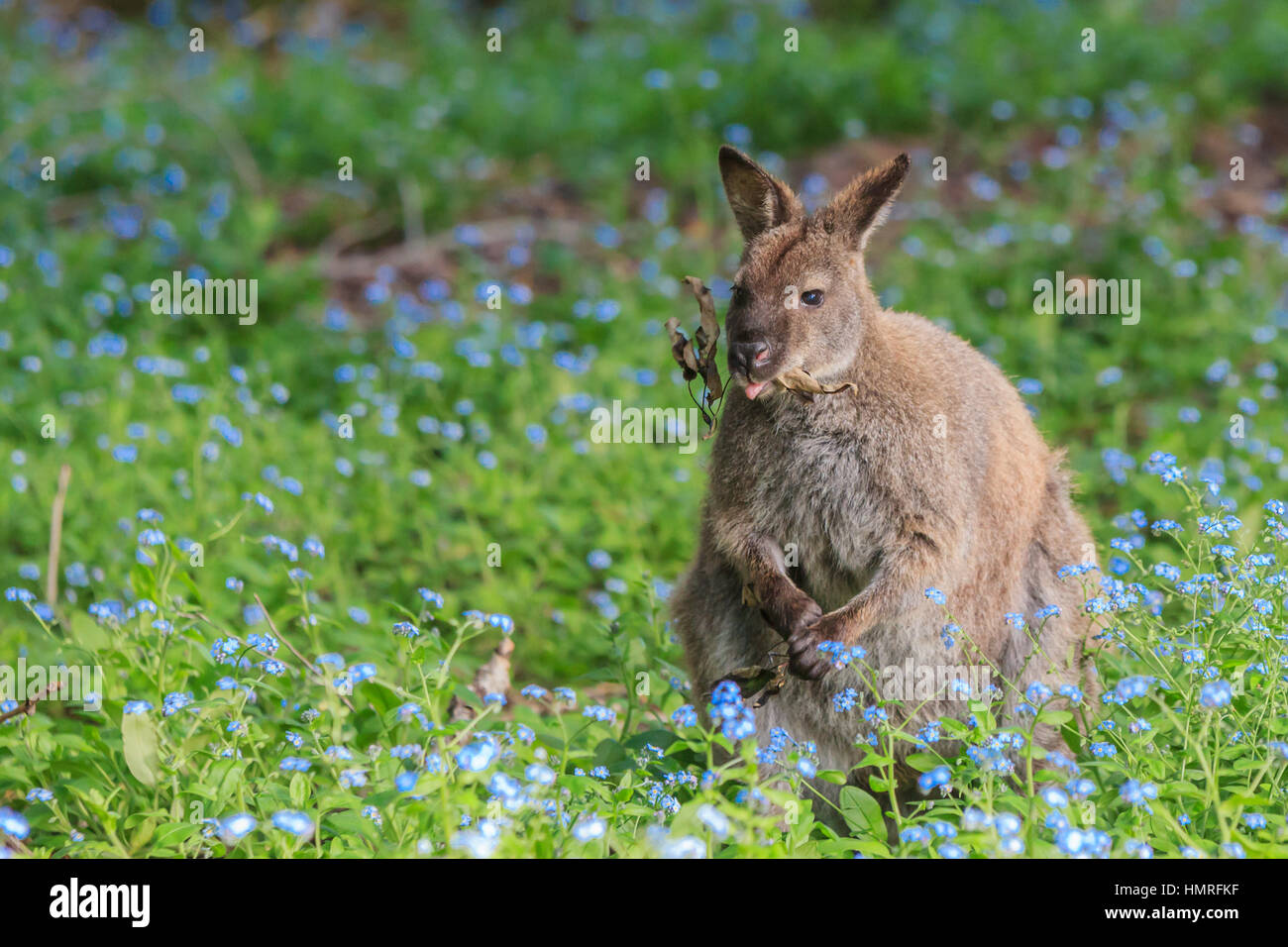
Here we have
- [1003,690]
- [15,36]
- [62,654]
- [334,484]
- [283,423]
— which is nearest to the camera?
[1003,690]

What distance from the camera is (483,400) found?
7.00 metres

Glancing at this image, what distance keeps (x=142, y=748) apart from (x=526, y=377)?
3.43m

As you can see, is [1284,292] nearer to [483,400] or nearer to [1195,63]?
[1195,63]

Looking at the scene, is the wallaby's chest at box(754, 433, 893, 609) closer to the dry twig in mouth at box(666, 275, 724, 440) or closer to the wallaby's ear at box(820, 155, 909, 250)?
the dry twig in mouth at box(666, 275, 724, 440)

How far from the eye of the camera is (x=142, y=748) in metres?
3.80

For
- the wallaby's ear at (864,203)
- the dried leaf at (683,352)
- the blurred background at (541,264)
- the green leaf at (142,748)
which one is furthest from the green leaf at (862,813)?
the green leaf at (142,748)

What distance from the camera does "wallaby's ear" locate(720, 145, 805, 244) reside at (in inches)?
168

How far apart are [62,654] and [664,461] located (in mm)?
2756

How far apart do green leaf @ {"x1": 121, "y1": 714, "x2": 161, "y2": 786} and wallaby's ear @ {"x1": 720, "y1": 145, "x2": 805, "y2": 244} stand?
2.25 metres

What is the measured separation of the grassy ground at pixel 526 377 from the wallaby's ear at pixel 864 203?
124cm

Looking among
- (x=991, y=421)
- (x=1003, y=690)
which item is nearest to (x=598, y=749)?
(x=1003, y=690)

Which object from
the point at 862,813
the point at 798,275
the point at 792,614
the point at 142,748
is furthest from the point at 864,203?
the point at 142,748

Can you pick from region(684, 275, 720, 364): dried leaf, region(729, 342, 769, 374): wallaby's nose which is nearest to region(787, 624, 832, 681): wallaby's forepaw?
region(729, 342, 769, 374): wallaby's nose

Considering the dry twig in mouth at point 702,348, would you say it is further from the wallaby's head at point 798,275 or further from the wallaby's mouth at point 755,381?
the wallaby's mouth at point 755,381
